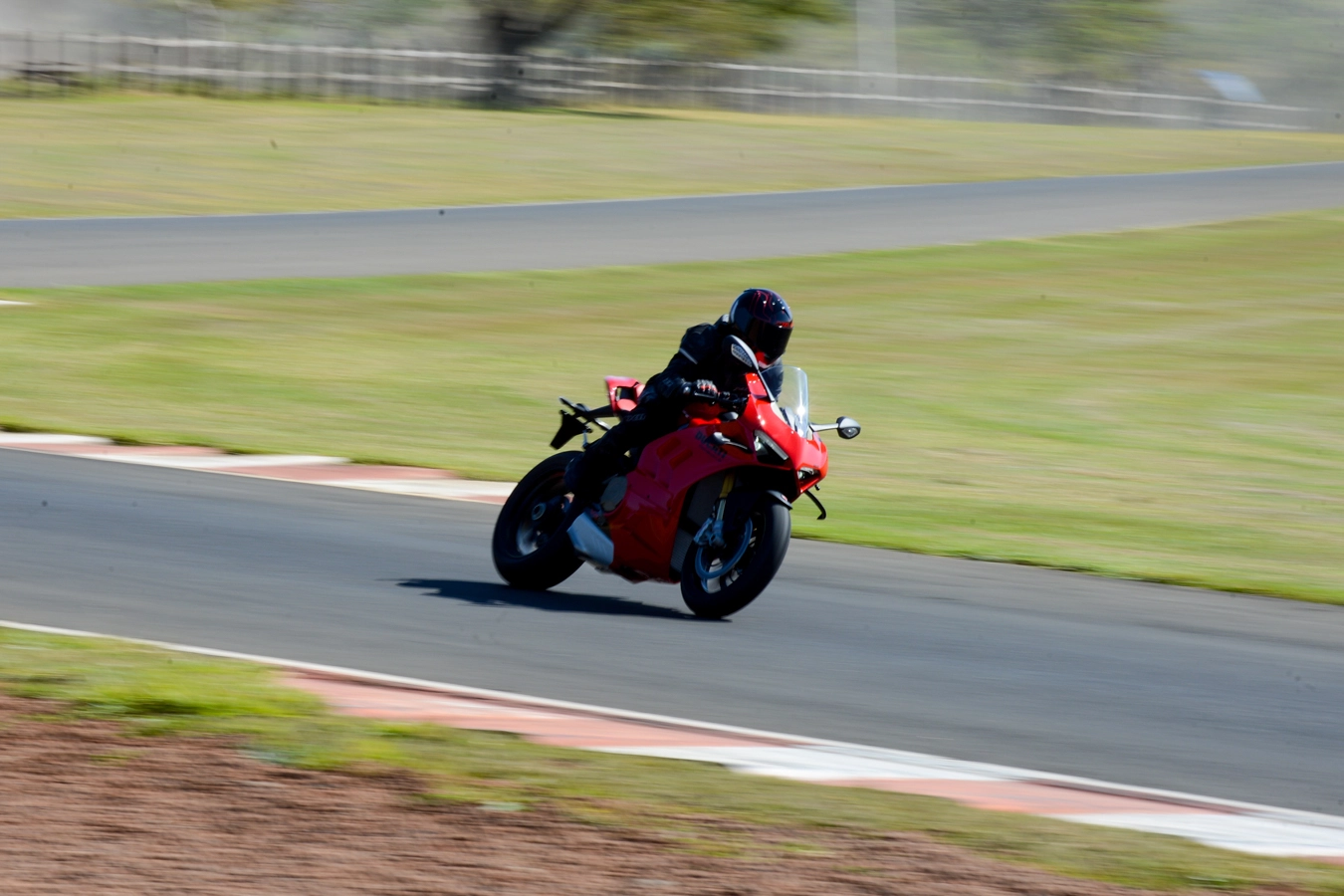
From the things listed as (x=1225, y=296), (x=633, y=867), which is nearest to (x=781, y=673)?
(x=633, y=867)

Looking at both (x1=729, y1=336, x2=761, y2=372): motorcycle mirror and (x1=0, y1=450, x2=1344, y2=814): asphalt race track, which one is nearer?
(x1=0, y1=450, x2=1344, y2=814): asphalt race track

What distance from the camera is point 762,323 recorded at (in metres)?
9.12

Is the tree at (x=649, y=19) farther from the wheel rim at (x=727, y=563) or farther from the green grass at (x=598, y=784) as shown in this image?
the green grass at (x=598, y=784)

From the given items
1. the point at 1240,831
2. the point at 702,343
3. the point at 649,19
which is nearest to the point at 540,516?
the point at 702,343

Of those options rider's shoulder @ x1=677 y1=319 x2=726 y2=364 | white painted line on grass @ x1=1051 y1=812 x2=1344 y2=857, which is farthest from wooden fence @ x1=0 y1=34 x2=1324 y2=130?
white painted line on grass @ x1=1051 y1=812 x2=1344 y2=857

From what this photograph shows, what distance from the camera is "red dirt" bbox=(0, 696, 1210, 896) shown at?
515cm

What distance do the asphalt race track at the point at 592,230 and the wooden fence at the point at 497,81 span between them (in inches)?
875

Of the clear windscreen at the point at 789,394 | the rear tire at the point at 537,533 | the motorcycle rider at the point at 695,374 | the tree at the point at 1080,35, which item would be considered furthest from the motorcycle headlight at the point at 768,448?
the tree at the point at 1080,35

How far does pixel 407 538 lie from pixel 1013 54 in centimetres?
14000

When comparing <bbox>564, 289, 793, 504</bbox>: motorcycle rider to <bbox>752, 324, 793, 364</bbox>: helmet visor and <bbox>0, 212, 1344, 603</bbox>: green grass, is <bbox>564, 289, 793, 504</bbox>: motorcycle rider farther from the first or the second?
<bbox>0, 212, 1344, 603</bbox>: green grass

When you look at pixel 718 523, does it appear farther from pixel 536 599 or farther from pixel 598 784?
pixel 598 784

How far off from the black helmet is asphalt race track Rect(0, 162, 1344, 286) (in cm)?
1681

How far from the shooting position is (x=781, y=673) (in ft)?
27.5

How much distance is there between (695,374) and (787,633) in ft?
4.56
